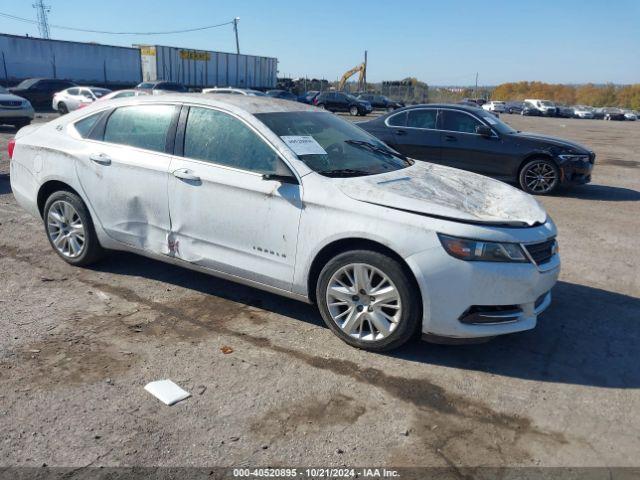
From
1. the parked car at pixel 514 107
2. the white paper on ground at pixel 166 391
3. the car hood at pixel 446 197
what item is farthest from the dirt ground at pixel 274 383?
the parked car at pixel 514 107

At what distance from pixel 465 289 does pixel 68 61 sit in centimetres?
3554

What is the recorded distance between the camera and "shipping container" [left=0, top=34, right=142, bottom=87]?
30219 mm

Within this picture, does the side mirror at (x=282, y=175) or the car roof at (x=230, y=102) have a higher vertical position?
the car roof at (x=230, y=102)

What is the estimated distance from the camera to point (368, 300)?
3648 mm

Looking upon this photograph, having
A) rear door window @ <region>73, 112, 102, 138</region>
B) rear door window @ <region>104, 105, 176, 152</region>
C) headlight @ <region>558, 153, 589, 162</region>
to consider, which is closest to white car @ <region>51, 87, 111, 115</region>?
headlight @ <region>558, 153, 589, 162</region>

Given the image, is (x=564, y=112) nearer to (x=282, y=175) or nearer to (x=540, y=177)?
(x=540, y=177)

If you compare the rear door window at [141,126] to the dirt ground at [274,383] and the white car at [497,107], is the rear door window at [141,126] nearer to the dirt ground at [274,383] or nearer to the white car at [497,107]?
the dirt ground at [274,383]

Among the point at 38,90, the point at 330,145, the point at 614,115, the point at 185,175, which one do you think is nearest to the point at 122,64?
the point at 38,90

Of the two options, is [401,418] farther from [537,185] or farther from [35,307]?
[537,185]

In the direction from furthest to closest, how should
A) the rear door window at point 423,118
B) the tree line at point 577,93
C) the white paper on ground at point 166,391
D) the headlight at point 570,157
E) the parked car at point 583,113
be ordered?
the tree line at point 577,93
the parked car at point 583,113
the rear door window at point 423,118
the headlight at point 570,157
the white paper on ground at point 166,391

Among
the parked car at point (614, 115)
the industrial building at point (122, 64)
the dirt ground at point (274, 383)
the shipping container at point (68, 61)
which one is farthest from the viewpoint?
the parked car at point (614, 115)

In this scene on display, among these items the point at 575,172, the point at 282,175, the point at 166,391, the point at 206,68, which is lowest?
the point at 166,391

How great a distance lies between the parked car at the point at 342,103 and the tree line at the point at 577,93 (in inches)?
2360

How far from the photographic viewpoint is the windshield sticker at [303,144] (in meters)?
4.00
